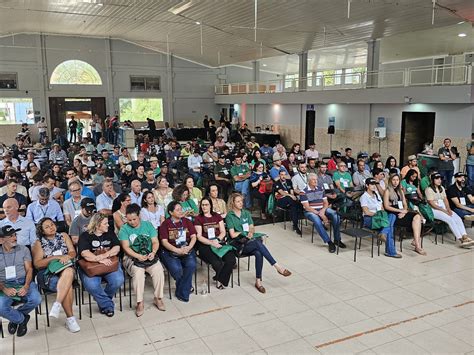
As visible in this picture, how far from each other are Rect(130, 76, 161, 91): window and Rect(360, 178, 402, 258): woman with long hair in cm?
1972

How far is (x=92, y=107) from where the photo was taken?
2323 cm

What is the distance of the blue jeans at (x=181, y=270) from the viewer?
4.91 metres

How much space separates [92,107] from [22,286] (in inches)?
810

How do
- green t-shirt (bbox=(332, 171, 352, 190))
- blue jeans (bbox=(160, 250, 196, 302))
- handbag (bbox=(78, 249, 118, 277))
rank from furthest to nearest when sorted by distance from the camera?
green t-shirt (bbox=(332, 171, 352, 190))
blue jeans (bbox=(160, 250, 196, 302))
handbag (bbox=(78, 249, 118, 277))

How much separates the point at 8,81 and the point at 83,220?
19306 mm

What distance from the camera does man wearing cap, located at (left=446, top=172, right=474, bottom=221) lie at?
720 centimetres

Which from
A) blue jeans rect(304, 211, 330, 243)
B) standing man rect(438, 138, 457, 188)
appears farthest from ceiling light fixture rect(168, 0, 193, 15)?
blue jeans rect(304, 211, 330, 243)

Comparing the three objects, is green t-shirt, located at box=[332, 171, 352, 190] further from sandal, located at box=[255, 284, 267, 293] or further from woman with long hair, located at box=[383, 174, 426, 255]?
sandal, located at box=[255, 284, 267, 293]

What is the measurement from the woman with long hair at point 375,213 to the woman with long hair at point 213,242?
248 cm

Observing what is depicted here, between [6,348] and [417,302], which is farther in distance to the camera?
[417,302]

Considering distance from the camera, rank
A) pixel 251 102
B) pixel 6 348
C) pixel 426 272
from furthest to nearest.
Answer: pixel 251 102, pixel 426 272, pixel 6 348

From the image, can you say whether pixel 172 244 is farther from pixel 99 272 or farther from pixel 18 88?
pixel 18 88

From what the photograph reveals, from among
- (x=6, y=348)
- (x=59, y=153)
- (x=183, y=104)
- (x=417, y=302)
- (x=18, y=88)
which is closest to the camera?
(x=6, y=348)

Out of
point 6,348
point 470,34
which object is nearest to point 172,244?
point 6,348
